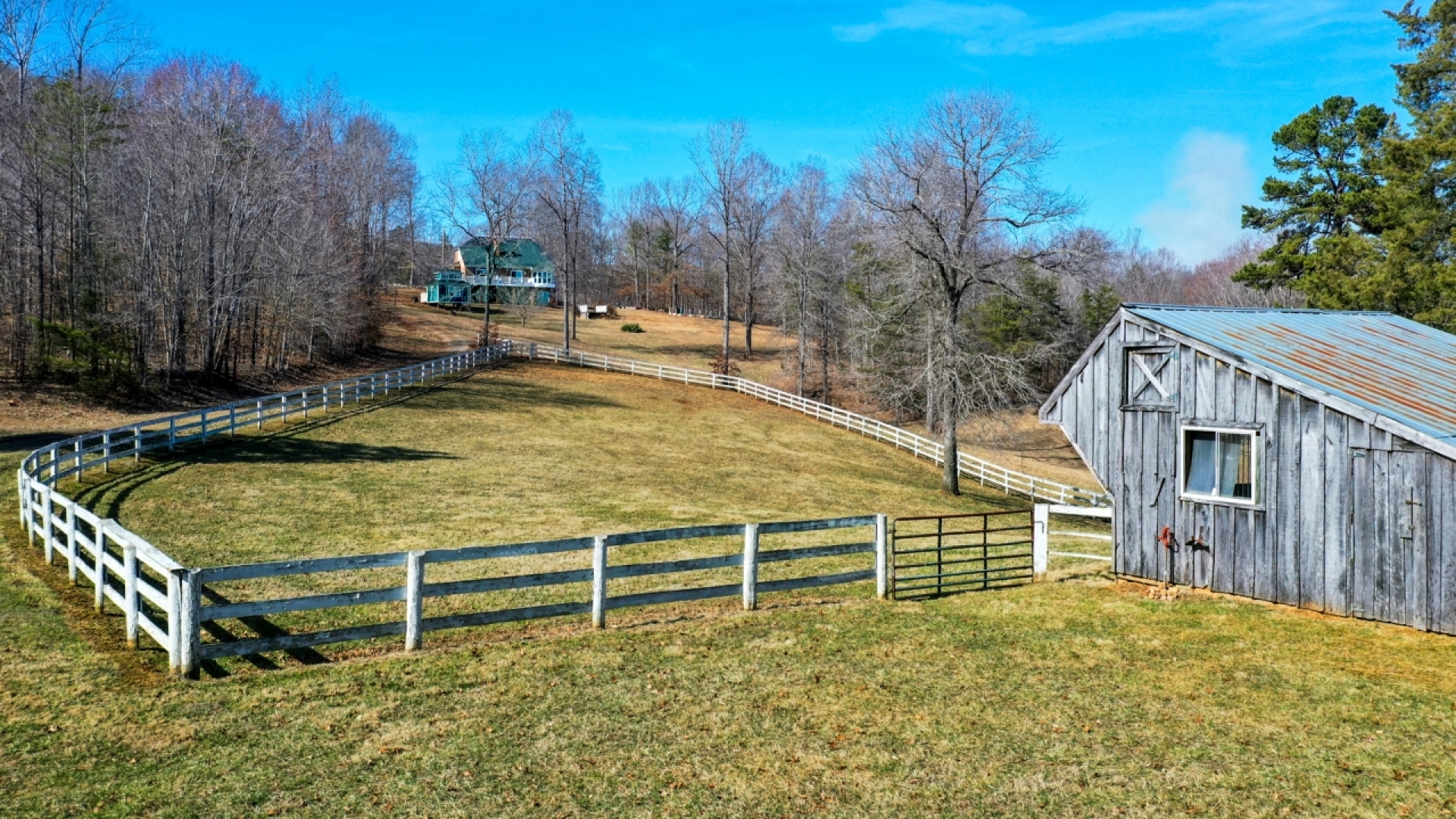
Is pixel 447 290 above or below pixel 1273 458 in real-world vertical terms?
above

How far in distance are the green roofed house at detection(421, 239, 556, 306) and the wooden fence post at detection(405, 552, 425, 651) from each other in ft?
229

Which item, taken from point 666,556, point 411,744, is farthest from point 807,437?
point 411,744

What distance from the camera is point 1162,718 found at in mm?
8172

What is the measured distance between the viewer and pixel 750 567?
11625 millimetres

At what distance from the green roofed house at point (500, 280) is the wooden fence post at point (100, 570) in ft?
223

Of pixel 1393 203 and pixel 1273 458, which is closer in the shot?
pixel 1273 458

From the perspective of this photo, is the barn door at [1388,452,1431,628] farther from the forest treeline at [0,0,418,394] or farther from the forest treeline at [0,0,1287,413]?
the forest treeline at [0,0,418,394]

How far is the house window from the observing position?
1209cm

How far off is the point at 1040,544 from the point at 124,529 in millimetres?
12540

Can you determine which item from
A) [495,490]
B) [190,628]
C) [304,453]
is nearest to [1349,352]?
[190,628]

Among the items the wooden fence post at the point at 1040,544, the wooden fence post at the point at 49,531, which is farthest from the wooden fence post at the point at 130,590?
the wooden fence post at the point at 1040,544

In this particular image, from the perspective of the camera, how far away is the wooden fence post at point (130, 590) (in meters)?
9.34

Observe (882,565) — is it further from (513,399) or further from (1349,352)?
Result: (513,399)

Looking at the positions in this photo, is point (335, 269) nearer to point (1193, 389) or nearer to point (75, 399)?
point (75, 399)
